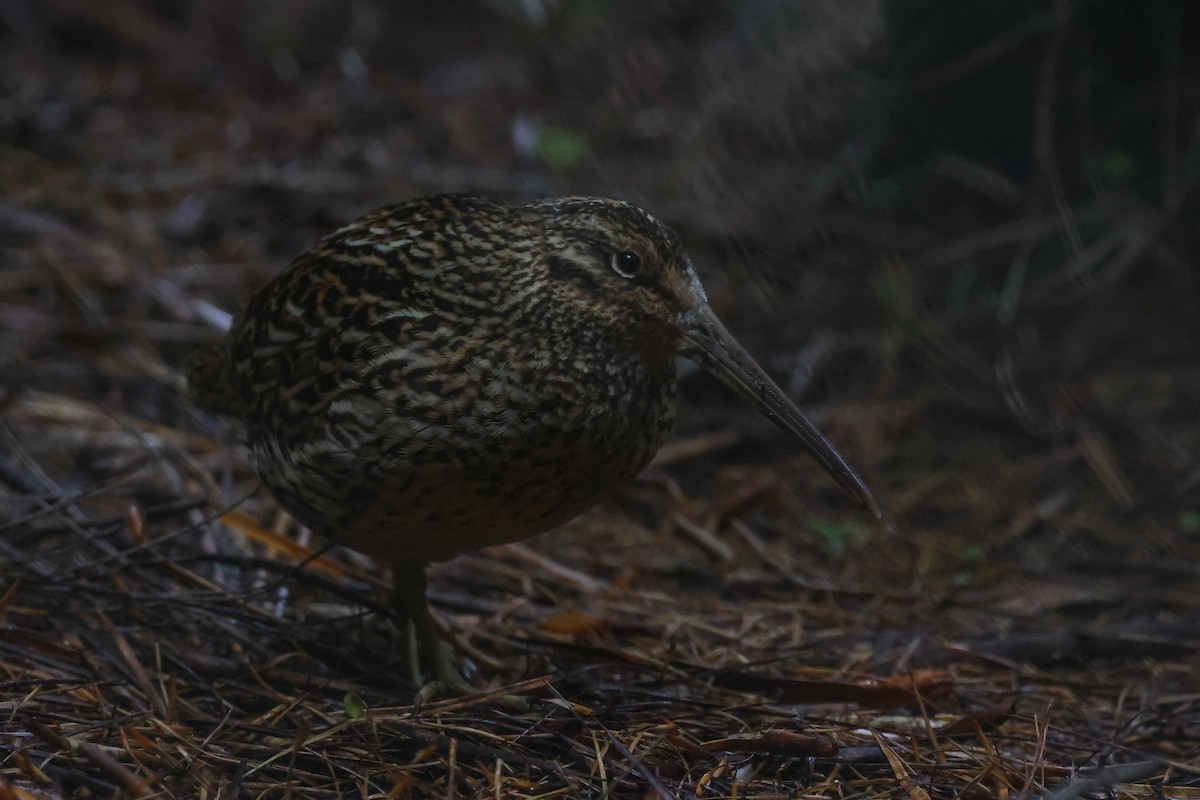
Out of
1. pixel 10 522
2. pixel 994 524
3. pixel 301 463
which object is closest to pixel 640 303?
pixel 301 463

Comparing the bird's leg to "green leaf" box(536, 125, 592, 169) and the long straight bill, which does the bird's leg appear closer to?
the long straight bill

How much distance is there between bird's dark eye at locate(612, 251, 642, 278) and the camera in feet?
10.4

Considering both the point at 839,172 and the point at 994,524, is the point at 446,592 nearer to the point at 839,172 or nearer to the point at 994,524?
the point at 994,524

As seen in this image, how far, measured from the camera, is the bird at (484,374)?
3.09m

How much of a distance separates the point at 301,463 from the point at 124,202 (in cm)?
344

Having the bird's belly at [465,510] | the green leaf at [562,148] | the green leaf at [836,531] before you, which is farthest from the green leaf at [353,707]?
the green leaf at [562,148]

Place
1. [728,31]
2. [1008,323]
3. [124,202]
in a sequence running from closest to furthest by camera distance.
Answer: [1008,323] < [124,202] < [728,31]

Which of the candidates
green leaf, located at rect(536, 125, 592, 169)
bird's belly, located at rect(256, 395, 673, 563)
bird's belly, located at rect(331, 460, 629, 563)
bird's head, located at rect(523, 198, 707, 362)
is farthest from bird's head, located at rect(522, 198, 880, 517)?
green leaf, located at rect(536, 125, 592, 169)

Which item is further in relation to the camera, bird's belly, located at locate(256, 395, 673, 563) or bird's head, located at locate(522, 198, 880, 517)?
bird's head, located at locate(522, 198, 880, 517)

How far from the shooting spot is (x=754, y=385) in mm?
3363

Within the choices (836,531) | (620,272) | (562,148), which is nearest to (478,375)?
(620,272)

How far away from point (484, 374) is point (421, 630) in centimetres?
94

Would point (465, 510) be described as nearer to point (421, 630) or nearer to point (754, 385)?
point (421, 630)

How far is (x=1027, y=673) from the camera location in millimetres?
3713
